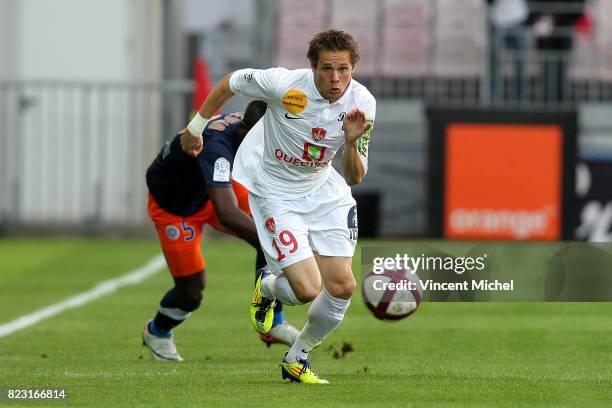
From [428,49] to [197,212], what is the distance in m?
14.2

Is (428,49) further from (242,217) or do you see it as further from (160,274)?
(242,217)

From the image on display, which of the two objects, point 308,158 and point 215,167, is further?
point 215,167

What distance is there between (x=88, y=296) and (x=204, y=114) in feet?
21.6

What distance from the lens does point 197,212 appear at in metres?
11.0

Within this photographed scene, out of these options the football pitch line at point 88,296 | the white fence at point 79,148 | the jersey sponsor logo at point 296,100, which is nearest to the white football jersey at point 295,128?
the jersey sponsor logo at point 296,100

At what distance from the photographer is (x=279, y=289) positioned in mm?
9188

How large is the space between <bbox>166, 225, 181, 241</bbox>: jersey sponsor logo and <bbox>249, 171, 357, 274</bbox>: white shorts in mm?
1719

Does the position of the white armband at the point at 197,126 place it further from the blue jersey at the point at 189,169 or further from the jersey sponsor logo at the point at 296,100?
the blue jersey at the point at 189,169

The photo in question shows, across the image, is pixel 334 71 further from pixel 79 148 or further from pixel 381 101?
pixel 79 148

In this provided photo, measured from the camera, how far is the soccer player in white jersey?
28.7 feet

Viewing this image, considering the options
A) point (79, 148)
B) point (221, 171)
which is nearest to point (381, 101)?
point (79, 148)

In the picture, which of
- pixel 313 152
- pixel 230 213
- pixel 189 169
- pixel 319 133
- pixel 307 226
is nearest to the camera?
pixel 319 133

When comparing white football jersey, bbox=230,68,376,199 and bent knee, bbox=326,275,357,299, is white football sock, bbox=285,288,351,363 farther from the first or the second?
white football jersey, bbox=230,68,376,199

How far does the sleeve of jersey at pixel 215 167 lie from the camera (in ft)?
34.4
